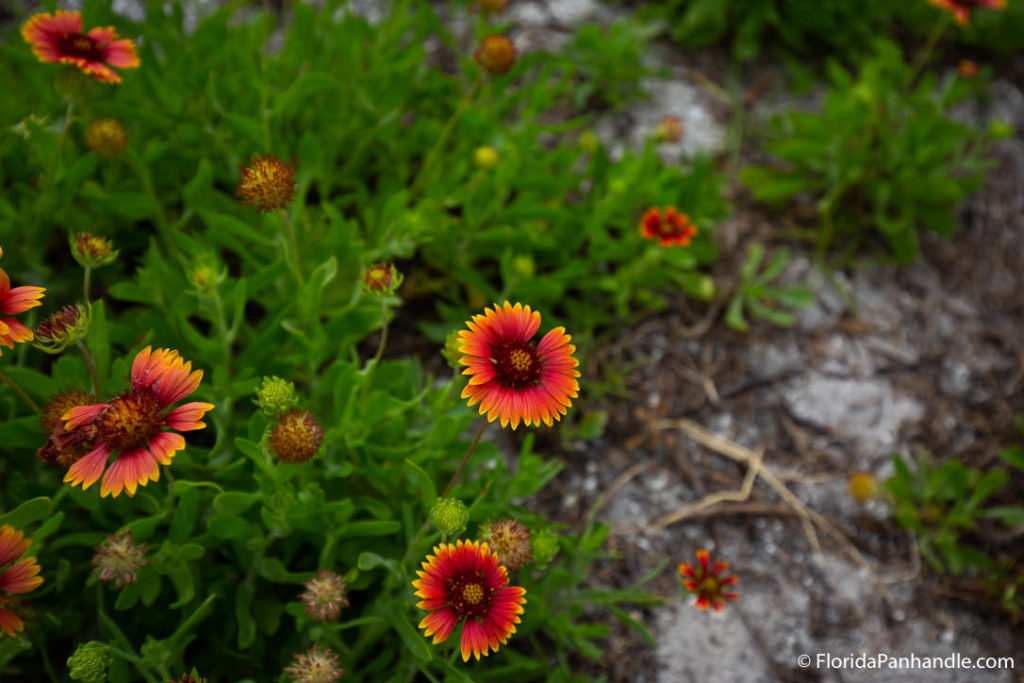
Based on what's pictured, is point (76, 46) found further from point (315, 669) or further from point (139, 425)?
point (315, 669)

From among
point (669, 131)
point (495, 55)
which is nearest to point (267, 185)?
point (495, 55)

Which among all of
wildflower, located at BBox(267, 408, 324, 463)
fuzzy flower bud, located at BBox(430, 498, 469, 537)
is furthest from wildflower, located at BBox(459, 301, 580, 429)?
wildflower, located at BBox(267, 408, 324, 463)

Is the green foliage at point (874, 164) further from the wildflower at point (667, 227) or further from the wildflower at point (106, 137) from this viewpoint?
the wildflower at point (106, 137)

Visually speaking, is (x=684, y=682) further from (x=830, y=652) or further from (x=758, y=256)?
(x=758, y=256)

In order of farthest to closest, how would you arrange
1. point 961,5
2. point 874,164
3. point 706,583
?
point 874,164, point 961,5, point 706,583

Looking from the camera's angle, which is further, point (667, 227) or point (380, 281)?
point (667, 227)
